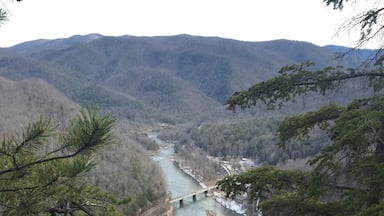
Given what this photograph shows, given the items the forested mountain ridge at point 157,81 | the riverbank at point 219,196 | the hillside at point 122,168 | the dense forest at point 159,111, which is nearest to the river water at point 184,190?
the riverbank at point 219,196

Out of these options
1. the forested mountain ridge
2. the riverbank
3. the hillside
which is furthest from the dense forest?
the riverbank

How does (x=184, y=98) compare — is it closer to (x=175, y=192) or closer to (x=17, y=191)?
(x=175, y=192)

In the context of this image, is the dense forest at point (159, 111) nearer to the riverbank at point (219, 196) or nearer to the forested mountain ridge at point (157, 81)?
the forested mountain ridge at point (157, 81)

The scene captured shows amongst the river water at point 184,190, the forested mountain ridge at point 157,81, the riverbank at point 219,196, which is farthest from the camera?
the forested mountain ridge at point 157,81

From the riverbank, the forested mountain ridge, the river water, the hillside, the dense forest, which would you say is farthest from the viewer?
the forested mountain ridge

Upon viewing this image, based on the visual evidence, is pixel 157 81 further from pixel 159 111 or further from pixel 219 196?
pixel 219 196

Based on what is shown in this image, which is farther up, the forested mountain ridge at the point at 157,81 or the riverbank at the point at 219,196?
the forested mountain ridge at the point at 157,81

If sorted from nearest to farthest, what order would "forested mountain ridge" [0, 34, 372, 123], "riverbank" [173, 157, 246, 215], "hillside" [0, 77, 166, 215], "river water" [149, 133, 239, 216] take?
"riverbank" [173, 157, 246, 215] < "river water" [149, 133, 239, 216] < "hillside" [0, 77, 166, 215] < "forested mountain ridge" [0, 34, 372, 123]

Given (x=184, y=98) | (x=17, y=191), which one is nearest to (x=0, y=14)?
(x=17, y=191)

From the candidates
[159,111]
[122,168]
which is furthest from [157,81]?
[122,168]

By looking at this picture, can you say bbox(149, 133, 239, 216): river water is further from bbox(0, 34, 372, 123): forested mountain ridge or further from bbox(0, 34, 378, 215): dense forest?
bbox(0, 34, 372, 123): forested mountain ridge
